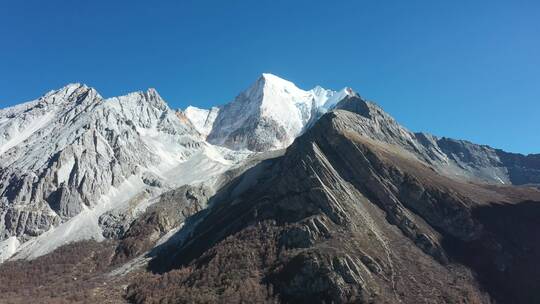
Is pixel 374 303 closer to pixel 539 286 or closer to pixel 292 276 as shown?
pixel 292 276

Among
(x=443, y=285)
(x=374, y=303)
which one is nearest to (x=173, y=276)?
(x=374, y=303)

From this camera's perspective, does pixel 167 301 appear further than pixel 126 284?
No

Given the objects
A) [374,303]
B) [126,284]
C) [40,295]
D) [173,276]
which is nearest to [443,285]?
[374,303]

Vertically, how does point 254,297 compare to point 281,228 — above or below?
below

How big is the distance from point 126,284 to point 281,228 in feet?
193

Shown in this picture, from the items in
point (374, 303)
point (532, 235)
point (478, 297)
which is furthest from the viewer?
point (532, 235)

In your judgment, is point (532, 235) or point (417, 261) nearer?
point (417, 261)

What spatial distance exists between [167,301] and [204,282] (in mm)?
13083

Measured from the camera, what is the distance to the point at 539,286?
6432 inches

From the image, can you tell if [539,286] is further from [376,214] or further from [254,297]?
[254,297]

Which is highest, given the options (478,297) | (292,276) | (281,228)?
(281,228)

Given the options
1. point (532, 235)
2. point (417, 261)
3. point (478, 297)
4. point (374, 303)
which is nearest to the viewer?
point (374, 303)

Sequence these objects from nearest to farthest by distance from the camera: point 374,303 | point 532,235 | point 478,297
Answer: point 374,303 → point 478,297 → point 532,235

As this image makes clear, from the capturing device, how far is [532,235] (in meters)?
183
